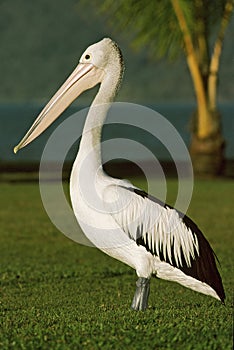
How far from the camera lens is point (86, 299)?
8.37 metres

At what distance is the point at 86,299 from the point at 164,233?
5.82 feet

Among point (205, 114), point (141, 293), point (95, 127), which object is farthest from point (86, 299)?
point (205, 114)

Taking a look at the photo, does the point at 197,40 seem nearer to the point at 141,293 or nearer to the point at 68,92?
the point at 68,92

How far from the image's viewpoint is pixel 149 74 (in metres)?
164

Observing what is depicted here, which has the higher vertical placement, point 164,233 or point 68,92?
point 68,92

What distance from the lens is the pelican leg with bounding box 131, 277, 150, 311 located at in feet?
22.2

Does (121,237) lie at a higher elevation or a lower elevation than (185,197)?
higher

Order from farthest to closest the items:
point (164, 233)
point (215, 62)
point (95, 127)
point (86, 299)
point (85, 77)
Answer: point (215, 62), point (86, 299), point (85, 77), point (95, 127), point (164, 233)

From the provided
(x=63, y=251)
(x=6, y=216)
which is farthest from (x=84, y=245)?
(x=6, y=216)

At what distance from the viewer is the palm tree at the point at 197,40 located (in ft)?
63.6

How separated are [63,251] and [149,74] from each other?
15328 centimetres

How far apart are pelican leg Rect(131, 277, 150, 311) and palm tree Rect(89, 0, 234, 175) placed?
12.8m

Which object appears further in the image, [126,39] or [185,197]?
[126,39]

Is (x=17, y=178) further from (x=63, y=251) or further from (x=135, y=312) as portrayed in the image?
(x=135, y=312)
